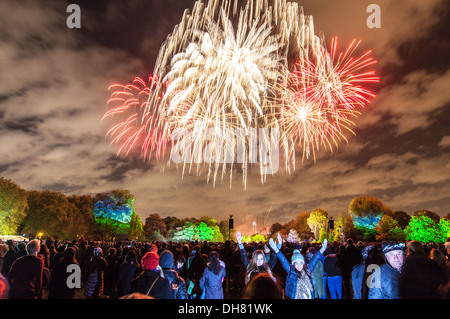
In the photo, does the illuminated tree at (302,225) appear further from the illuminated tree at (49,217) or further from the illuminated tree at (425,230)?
the illuminated tree at (49,217)

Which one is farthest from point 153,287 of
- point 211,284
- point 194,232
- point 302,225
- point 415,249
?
point 302,225

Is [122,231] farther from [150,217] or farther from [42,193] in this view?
[150,217]

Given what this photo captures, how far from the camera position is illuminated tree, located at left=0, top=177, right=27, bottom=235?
4650 centimetres

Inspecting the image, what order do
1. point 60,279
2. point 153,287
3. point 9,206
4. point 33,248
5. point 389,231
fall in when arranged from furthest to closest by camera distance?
point 389,231 < point 9,206 < point 60,279 < point 33,248 < point 153,287

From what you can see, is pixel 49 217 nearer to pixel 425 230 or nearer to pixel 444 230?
pixel 425 230

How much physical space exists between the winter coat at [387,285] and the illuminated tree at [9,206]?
54522 millimetres

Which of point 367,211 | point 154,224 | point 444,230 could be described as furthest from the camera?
point 154,224

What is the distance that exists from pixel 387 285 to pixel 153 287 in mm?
3841

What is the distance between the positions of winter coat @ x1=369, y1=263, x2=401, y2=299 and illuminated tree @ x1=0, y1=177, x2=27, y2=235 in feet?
179

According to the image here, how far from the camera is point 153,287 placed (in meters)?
4.64

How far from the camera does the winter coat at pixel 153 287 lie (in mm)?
4629

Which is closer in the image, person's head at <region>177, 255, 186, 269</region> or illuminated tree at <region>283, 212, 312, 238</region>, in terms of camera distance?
person's head at <region>177, 255, 186, 269</region>

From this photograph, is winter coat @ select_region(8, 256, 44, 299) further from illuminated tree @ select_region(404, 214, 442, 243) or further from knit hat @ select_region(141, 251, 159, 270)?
illuminated tree @ select_region(404, 214, 442, 243)

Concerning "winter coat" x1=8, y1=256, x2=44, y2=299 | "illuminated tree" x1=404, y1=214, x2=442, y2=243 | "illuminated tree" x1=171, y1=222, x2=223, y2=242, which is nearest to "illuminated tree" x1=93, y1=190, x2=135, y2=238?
"illuminated tree" x1=171, y1=222, x2=223, y2=242
